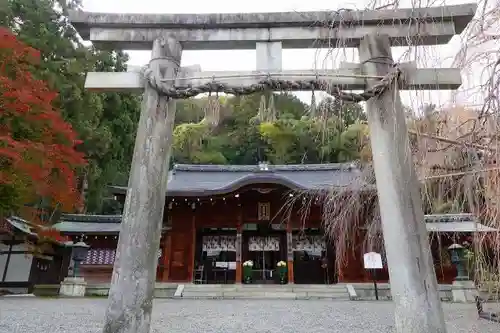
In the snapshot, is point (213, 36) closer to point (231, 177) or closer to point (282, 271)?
point (282, 271)

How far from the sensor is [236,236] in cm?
1462

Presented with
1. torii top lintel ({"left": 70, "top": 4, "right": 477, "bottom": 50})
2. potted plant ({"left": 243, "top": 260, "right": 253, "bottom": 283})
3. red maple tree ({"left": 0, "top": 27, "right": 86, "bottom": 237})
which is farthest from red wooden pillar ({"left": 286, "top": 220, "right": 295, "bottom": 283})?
torii top lintel ({"left": 70, "top": 4, "right": 477, "bottom": 50})

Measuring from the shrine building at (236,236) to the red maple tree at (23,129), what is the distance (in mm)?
3765

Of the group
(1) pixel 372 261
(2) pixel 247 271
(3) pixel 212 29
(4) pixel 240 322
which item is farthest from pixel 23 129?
(1) pixel 372 261

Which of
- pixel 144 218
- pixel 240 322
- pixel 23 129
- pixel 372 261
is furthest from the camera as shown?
pixel 372 261

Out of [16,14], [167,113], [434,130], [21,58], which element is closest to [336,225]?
[434,130]

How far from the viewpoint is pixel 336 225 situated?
4.18 m

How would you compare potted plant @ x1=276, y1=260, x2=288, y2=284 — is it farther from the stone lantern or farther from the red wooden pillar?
the stone lantern

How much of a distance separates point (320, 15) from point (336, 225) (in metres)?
Answer: 2.15

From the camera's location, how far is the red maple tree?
832cm

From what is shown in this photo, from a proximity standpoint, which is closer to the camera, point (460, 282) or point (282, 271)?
point (460, 282)

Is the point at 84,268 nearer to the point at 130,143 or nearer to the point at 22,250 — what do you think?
the point at 22,250

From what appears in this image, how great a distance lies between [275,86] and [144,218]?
5.36 ft

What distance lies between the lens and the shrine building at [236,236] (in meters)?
13.2
